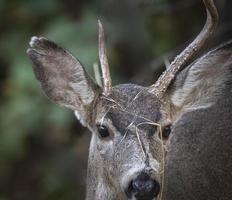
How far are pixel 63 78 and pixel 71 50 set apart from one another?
3.22 meters

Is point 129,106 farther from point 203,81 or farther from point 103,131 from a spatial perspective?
point 203,81

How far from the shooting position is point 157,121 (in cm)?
745

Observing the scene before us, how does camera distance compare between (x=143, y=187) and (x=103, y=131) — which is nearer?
(x=143, y=187)

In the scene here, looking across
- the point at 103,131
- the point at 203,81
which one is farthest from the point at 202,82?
the point at 103,131

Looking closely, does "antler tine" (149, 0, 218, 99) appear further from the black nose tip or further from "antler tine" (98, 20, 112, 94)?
the black nose tip

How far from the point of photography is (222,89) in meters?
8.07

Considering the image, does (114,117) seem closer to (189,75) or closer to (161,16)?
(189,75)

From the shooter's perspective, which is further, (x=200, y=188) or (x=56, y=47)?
(x=200, y=188)

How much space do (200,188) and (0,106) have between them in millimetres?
4064

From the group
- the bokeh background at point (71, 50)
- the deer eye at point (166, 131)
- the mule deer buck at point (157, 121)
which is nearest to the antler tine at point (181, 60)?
the mule deer buck at point (157, 121)

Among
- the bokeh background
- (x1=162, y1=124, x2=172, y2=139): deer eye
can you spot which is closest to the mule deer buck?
(x1=162, y1=124, x2=172, y2=139): deer eye

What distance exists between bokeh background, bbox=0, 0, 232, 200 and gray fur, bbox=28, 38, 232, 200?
217 cm

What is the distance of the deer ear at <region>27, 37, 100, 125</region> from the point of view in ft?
25.5

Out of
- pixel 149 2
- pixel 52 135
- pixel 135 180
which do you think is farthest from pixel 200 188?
pixel 52 135
